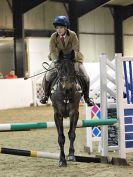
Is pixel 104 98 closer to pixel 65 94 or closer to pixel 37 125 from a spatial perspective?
pixel 65 94

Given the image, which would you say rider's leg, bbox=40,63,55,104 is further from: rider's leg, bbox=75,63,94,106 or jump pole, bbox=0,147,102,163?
jump pole, bbox=0,147,102,163

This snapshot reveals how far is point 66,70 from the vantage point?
6.53 meters

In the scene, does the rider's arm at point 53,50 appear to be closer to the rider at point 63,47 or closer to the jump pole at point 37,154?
the rider at point 63,47

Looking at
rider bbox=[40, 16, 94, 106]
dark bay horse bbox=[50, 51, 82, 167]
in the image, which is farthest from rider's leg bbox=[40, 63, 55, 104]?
dark bay horse bbox=[50, 51, 82, 167]

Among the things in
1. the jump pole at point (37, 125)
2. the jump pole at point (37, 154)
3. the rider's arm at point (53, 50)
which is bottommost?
the jump pole at point (37, 154)

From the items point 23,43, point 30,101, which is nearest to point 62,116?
point 30,101

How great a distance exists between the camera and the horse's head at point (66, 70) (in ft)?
21.3

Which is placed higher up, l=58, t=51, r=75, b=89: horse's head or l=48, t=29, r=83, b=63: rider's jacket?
l=48, t=29, r=83, b=63: rider's jacket

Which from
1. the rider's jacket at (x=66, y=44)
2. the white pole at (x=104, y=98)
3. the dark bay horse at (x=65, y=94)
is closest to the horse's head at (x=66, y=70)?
the dark bay horse at (x=65, y=94)

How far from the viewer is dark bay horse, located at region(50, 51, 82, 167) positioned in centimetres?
650

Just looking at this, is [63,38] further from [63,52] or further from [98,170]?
[98,170]

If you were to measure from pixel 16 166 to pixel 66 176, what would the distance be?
1.13 m

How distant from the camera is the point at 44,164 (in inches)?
274

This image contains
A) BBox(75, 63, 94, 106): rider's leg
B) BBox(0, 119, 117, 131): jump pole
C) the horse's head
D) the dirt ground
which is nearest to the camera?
BBox(0, 119, 117, 131): jump pole
